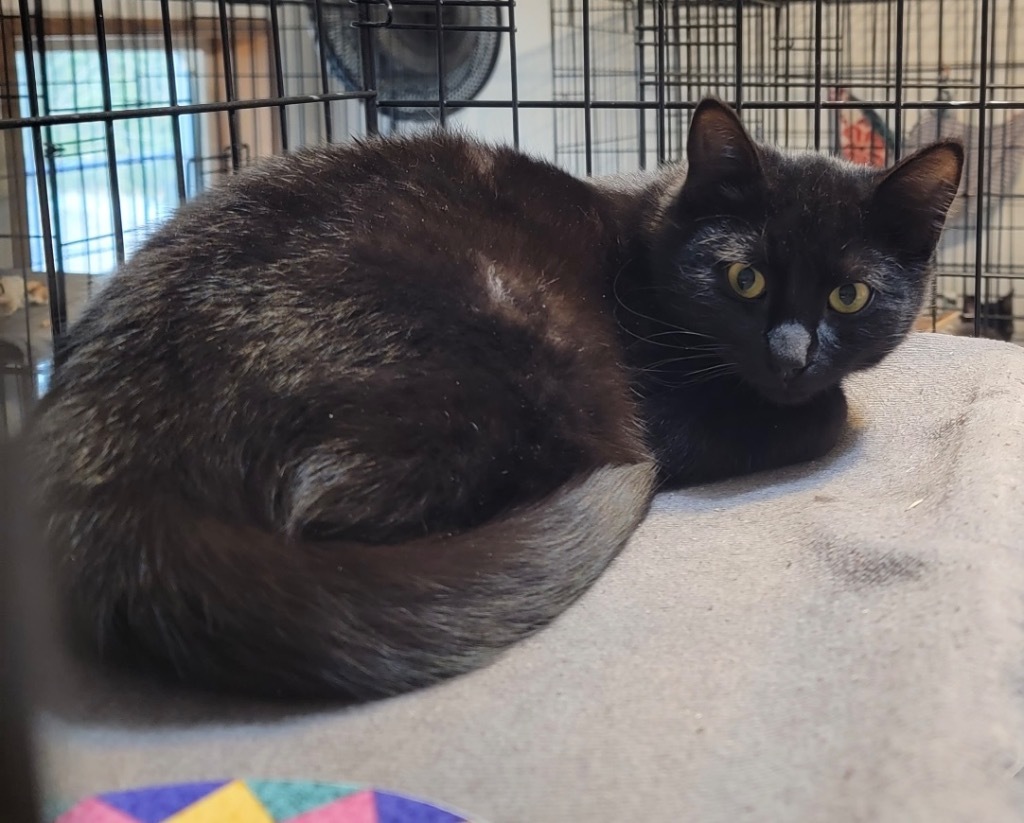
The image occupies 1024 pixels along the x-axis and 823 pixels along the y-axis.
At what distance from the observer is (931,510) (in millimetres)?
1016

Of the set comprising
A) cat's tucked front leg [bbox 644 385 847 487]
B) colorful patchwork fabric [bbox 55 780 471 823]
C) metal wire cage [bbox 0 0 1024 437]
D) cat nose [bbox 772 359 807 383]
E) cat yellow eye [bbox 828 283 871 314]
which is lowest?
colorful patchwork fabric [bbox 55 780 471 823]

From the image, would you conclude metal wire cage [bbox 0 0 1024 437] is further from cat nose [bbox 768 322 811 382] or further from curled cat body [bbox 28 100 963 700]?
cat nose [bbox 768 322 811 382]

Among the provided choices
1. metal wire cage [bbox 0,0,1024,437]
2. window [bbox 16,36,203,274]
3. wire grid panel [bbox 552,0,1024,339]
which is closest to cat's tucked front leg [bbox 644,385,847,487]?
metal wire cage [bbox 0,0,1024,437]

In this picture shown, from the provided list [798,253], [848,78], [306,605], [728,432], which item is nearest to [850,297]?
[798,253]

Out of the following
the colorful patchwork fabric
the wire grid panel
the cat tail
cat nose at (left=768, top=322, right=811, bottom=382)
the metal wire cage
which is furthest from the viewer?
the wire grid panel

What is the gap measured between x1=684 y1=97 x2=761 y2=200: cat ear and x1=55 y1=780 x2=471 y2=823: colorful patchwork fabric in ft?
2.65

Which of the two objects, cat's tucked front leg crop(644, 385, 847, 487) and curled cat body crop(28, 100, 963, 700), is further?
cat's tucked front leg crop(644, 385, 847, 487)

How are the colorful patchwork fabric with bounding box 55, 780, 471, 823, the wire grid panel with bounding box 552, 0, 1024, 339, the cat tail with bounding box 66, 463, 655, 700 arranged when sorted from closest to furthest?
the colorful patchwork fabric with bounding box 55, 780, 471, 823 < the cat tail with bounding box 66, 463, 655, 700 < the wire grid panel with bounding box 552, 0, 1024, 339

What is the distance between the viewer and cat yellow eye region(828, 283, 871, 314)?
1.13m

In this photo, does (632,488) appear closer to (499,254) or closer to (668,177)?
(499,254)

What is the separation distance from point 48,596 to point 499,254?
61 centimetres

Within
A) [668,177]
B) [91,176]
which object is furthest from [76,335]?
[91,176]

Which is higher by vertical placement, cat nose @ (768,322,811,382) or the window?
the window

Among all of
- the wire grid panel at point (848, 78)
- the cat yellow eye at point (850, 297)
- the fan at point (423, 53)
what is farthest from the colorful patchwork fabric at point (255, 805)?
the wire grid panel at point (848, 78)
